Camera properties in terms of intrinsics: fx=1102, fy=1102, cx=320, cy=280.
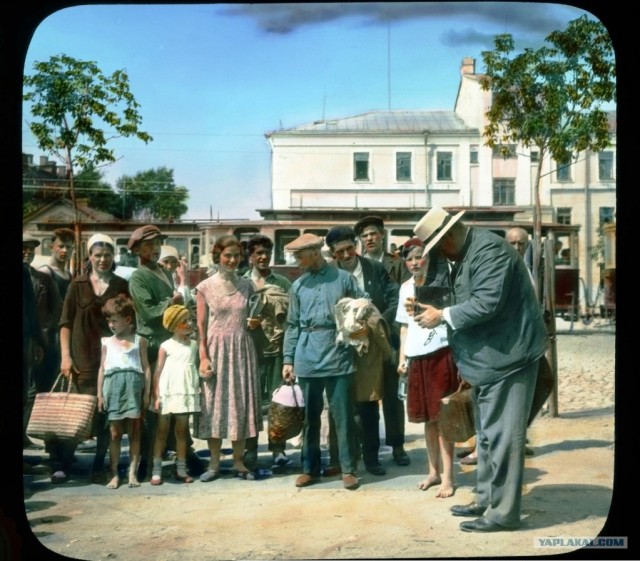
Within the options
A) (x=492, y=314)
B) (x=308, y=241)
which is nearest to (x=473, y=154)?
(x=492, y=314)

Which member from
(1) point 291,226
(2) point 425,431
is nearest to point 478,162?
(1) point 291,226

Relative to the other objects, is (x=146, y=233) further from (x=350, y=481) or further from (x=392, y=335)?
(x=350, y=481)

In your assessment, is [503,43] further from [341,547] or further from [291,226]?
[341,547]

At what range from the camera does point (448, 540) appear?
16.4ft

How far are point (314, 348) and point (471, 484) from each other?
0.97 meters

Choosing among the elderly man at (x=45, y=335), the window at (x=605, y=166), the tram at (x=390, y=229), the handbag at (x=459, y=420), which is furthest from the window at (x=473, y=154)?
the elderly man at (x=45, y=335)

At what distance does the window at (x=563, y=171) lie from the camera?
5.11 m

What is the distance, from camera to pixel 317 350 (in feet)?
16.8

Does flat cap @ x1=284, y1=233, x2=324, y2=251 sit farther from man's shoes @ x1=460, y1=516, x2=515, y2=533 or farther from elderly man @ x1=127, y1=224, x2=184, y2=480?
man's shoes @ x1=460, y1=516, x2=515, y2=533

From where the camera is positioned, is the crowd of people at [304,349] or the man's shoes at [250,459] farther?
the man's shoes at [250,459]

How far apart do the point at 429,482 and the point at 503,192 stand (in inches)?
55.0

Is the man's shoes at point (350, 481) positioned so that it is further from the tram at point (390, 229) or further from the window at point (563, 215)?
the window at point (563, 215)

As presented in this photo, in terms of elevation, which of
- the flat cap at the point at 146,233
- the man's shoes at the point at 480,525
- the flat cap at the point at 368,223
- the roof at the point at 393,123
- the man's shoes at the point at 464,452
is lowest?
the man's shoes at the point at 480,525

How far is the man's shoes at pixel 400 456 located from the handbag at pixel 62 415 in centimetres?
143
